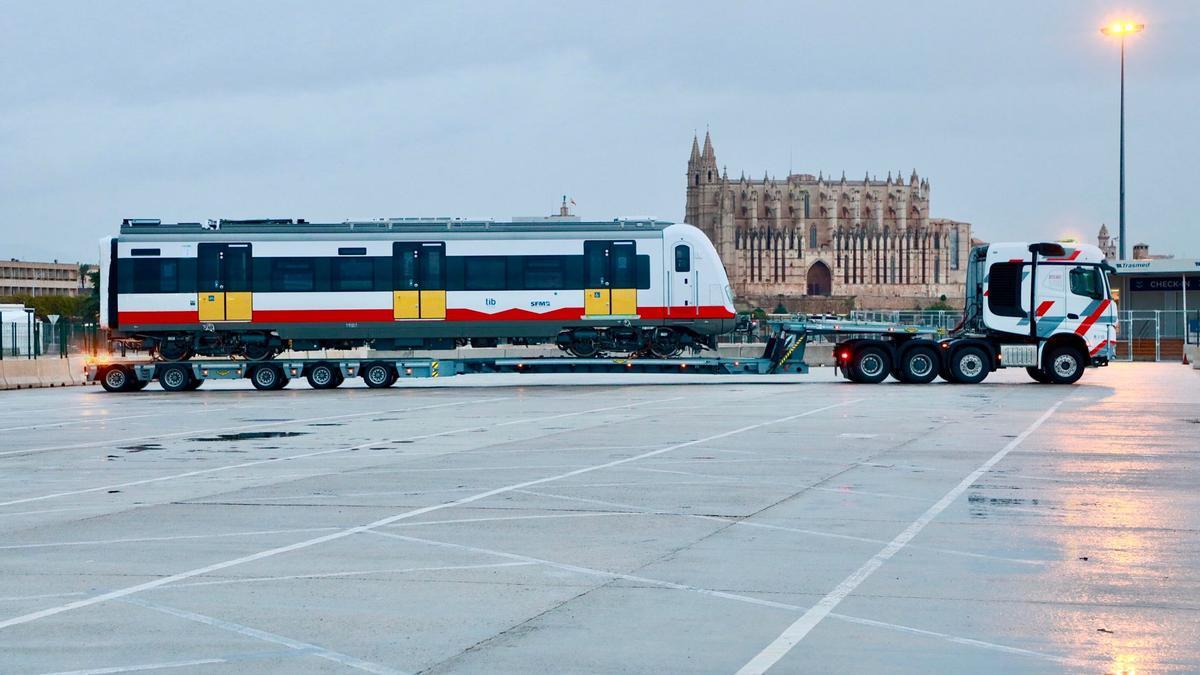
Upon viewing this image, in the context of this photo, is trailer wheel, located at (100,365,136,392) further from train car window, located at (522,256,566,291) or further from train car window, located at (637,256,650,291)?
train car window, located at (637,256,650,291)

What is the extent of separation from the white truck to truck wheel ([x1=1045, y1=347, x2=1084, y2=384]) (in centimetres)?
2

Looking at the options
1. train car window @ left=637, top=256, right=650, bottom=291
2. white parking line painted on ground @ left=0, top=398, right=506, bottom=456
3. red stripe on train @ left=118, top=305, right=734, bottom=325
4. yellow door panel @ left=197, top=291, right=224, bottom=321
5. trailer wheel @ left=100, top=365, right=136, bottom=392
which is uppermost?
train car window @ left=637, top=256, right=650, bottom=291

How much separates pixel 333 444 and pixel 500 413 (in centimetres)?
657

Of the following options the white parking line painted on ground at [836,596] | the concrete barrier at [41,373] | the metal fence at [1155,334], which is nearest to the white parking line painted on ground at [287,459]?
the white parking line painted on ground at [836,596]

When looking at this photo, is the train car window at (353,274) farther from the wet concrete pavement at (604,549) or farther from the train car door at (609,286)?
the wet concrete pavement at (604,549)

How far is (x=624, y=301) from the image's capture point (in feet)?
117

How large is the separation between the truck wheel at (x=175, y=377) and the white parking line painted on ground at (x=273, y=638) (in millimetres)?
27485

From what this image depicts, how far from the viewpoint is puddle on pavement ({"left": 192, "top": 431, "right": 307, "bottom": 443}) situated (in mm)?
20734

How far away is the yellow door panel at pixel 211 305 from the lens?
35.4 metres

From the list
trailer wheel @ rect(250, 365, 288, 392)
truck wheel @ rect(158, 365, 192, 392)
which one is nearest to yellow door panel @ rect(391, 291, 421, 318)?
trailer wheel @ rect(250, 365, 288, 392)

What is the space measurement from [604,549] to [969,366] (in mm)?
26652

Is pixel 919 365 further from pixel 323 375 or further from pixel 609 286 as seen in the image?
pixel 323 375

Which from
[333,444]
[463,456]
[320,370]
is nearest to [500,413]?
[333,444]

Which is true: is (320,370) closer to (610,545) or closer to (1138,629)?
(610,545)
